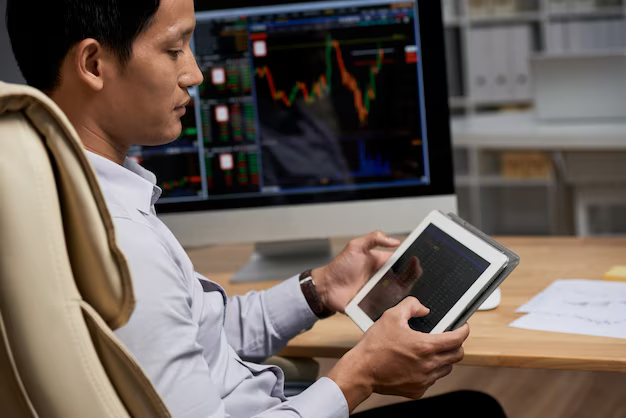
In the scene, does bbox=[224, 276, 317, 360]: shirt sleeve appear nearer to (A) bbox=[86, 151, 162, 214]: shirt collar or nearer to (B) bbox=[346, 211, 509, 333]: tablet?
(B) bbox=[346, 211, 509, 333]: tablet

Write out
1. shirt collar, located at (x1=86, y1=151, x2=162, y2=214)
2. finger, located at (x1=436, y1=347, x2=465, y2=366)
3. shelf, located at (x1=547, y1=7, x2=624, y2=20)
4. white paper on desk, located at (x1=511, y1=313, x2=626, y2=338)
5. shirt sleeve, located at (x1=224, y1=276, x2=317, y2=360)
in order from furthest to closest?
shelf, located at (x1=547, y1=7, x2=624, y2=20), shirt sleeve, located at (x1=224, y1=276, x2=317, y2=360), white paper on desk, located at (x1=511, y1=313, x2=626, y2=338), finger, located at (x1=436, y1=347, x2=465, y2=366), shirt collar, located at (x1=86, y1=151, x2=162, y2=214)

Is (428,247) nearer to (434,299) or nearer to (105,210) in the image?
Result: (434,299)

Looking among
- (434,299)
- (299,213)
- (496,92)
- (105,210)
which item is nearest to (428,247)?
(434,299)

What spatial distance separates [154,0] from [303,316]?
0.57 m

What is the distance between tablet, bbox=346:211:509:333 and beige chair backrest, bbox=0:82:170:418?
21.4 inches

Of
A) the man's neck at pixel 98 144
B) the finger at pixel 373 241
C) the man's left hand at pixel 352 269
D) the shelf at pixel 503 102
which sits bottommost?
the man's left hand at pixel 352 269

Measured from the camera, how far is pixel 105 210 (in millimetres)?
646

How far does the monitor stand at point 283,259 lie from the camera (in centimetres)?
163

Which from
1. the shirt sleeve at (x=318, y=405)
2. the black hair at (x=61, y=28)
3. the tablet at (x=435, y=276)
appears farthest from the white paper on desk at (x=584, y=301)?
the black hair at (x=61, y=28)

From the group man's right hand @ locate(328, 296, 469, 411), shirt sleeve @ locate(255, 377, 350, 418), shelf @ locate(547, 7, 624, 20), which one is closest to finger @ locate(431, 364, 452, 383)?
man's right hand @ locate(328, 296, 469, 411)

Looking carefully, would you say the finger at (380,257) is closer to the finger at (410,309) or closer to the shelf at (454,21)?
the finger at (410,309)

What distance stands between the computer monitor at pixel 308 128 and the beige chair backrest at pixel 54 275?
96 centimetres

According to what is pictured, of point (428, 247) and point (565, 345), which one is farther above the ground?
point (428, 247)

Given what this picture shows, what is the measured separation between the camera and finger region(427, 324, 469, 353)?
105 centimetres
